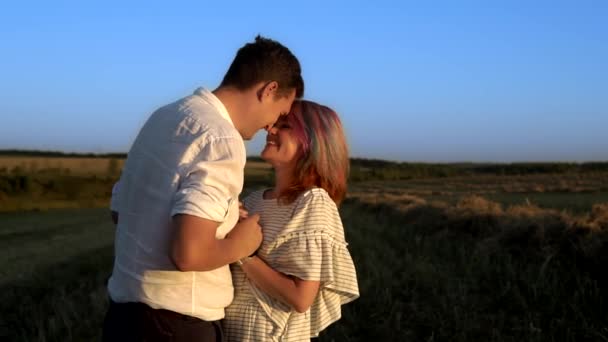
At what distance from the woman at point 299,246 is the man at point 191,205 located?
0.14m

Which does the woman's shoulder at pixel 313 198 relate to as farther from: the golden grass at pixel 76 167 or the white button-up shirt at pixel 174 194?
the golden grass at pixel 76 167

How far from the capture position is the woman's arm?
249 centimetres

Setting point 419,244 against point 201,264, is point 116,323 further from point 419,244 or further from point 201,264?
point 419,244

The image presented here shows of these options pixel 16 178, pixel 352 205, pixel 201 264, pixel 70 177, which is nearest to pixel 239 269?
pixel 201 264

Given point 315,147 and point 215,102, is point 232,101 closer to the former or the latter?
point 215,102

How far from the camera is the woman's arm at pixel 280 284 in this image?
2488mm

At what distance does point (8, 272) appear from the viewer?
13508 mm

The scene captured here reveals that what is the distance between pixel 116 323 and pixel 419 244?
825cm

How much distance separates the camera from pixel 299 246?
253 centimetres

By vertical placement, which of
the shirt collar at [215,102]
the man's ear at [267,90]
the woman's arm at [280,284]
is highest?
the man's ear at [267,90]

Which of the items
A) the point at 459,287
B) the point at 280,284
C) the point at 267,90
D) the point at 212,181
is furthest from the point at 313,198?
the point at 459,287

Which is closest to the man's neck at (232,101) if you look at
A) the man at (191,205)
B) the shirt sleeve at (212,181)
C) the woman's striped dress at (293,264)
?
the man at (191,205)

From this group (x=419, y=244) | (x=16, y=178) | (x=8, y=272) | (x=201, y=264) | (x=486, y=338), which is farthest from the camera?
(x=16, y=178)

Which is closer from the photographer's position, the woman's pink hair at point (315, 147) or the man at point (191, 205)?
the man at point (191, 205)
